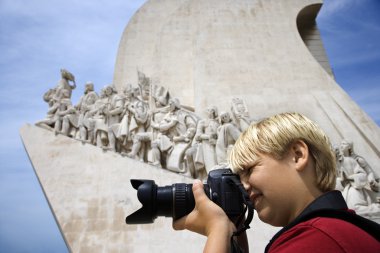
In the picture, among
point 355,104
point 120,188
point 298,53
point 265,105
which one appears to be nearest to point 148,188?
point 120,188

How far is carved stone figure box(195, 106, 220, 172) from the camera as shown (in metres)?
4.87

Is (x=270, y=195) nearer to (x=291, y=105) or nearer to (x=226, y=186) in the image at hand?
(x=226, y=186)

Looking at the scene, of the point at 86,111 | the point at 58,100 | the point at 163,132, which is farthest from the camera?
the point at 58,100

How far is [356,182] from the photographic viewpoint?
4.44 meters

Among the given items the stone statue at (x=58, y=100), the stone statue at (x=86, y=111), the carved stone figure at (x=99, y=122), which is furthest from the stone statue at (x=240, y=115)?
the stone statue at (x=58, y=100)

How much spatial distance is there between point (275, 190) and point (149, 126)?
511cm

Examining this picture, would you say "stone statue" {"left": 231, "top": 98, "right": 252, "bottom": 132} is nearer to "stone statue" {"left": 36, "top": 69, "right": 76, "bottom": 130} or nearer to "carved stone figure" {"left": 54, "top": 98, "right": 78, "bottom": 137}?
"carved stone figure" {"left": 54, "top": 98, "right": 78, "bottom": 137}

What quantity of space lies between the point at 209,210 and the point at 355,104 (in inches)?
293

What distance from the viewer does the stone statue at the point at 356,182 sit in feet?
13.7

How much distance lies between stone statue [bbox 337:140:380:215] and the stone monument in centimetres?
2

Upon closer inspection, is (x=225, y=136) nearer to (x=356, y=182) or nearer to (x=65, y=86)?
(x=356, y=182)

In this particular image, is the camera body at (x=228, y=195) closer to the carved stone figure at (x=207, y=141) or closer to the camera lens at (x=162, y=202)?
the camera lens at (x=162, y=202)

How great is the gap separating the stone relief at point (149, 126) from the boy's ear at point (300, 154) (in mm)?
4043

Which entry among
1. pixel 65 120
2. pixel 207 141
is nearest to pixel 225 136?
pixel 207 141
